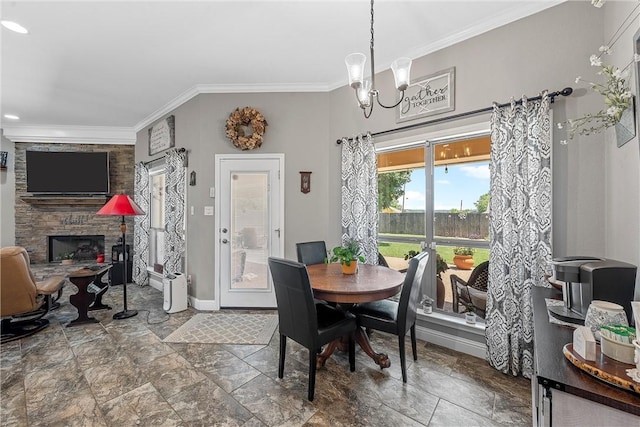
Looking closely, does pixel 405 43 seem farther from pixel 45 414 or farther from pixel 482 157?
pixel 45 414

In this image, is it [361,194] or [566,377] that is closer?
[566,377]

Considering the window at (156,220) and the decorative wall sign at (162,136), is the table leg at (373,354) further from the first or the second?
the window at (156,220)

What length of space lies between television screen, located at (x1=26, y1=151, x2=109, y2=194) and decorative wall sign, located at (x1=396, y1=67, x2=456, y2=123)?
18.1 ft

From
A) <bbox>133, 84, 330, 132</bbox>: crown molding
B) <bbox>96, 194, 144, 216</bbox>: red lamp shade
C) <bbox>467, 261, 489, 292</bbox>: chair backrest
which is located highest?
<bbox>133, 84, 330, 132</bbox>: crown molding

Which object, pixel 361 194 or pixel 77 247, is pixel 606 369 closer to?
pixel 361 194

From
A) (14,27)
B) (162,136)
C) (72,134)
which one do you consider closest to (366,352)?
(14,27)

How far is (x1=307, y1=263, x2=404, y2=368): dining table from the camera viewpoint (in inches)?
78.5

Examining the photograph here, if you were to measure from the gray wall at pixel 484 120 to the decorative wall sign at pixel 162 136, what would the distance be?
0.16m

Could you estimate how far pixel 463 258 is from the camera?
2.64m

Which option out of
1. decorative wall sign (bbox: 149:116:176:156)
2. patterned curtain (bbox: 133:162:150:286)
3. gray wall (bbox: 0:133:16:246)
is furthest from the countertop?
gray wall (bbox: 0:133:16:246)

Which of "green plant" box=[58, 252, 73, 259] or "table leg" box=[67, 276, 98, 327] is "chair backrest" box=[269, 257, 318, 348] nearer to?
"table leg" box=[67, 276, 98, 327]

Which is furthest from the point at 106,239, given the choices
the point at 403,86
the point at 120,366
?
the point at 403,86

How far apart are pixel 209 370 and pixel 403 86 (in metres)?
2.64

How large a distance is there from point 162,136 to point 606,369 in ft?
17.2
